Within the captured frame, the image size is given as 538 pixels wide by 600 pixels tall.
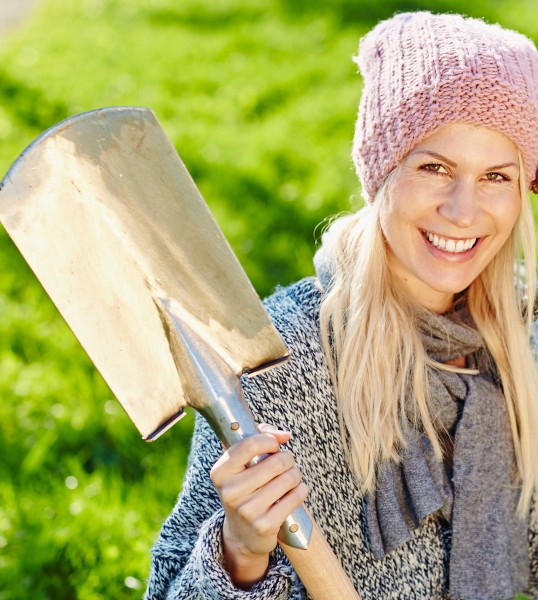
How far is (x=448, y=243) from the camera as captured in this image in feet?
6.20

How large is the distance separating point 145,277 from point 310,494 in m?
0.60

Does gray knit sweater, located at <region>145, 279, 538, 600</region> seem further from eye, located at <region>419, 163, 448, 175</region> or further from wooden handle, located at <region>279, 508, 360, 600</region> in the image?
eye, located at <region>419, 163, 448, 175</region>

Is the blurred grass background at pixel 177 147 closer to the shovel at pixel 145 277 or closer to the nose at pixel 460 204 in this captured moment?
the nose at pixel 460 204

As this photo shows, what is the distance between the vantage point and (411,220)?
1897mm

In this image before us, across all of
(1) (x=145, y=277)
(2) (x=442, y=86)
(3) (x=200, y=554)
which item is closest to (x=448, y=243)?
(2) (x=442, y=86)

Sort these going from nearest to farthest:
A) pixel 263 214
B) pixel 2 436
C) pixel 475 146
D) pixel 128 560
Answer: pixel 475 146
pixel 128 560
pixel 2 436
pixel 263 214

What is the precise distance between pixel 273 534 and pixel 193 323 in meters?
0.38

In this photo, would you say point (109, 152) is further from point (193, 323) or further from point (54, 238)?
point (193, 323)

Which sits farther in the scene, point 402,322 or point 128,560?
point 128,560

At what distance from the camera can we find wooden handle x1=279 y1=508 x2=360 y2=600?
58.5 inches

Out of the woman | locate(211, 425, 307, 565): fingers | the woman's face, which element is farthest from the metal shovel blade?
the woman's face

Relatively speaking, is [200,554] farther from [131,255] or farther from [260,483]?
[131,255]

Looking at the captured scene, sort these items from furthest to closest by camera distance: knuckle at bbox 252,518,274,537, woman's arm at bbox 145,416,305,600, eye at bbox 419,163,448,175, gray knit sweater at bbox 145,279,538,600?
eye at bbox 419,163,448,175 → gray knit sweater at bbox 145,279,538,600 → woman's arm at bbox 145,416,305,600 → knuckle at bbox 252,518,274,537

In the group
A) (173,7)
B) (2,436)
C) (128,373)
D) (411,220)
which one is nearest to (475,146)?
(411,220)
